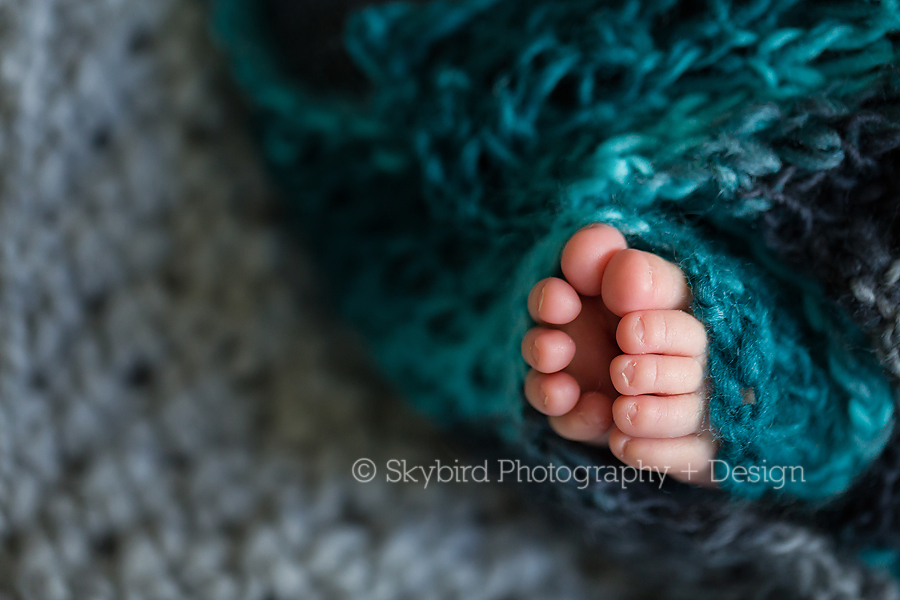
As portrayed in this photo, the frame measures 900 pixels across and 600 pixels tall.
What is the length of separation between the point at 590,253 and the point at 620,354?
0.23 feet

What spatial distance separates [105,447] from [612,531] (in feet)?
1.49

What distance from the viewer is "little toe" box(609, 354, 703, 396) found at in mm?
392

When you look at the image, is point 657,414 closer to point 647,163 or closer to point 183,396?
point 647,163

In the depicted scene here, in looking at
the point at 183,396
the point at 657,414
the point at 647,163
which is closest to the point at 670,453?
the point at 657,414

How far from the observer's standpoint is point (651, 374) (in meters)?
0.39

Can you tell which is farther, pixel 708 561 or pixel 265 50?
pixel 265 50

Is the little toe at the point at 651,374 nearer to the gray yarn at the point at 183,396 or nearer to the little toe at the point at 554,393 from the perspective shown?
the little toe at the point at 554,393

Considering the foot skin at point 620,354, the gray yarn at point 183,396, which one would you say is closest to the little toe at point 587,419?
the foot skin at point 620,354

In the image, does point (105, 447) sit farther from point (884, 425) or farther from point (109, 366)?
point (884, 425)

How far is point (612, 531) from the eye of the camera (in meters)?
0.51

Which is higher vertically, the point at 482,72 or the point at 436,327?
the point at 482,72

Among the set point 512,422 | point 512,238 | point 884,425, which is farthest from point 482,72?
point 884,425

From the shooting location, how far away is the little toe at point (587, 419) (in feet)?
1.39

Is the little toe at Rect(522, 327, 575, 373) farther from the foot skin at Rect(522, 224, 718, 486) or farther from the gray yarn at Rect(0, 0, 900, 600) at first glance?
the gray yarn at Rect(0, 0, 900, 600)
